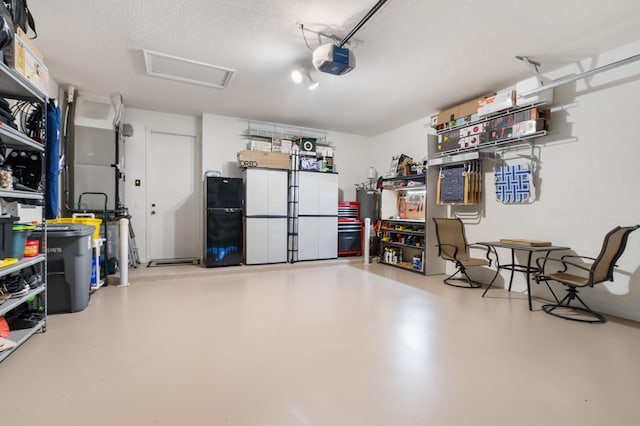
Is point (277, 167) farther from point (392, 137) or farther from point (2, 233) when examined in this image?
point (2, 233)

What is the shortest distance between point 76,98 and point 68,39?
181 cm

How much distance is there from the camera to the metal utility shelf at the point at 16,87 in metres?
2.03

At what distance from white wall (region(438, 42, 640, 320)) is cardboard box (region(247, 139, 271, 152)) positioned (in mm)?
4412

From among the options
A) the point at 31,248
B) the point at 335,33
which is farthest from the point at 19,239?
the point at 335,33

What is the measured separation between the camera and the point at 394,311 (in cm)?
334

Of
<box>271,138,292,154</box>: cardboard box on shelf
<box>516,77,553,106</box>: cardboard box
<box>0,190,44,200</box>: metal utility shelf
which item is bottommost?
<box>0,190,44,200</box>: metal utility shelf

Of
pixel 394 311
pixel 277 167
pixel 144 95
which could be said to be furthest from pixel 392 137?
pixel 144 95

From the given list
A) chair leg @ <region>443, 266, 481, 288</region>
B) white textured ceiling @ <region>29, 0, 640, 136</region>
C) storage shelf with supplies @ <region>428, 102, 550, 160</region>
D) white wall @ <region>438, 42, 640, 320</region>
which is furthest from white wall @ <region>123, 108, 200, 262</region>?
white wall @ <region>438, 42, 640, 320</region>

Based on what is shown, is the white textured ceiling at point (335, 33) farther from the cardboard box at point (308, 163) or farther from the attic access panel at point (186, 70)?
the cardboard box at point (308, 163)

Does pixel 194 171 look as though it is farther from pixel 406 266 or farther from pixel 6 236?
pixel 406 266

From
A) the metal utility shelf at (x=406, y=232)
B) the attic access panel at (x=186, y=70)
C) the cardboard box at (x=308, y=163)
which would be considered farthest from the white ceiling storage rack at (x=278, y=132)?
the metal utility shelf at (x=406, y=232)

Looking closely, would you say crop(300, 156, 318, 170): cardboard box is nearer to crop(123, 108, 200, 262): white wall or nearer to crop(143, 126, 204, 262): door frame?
crop(143, 126, 204, 262): door frame

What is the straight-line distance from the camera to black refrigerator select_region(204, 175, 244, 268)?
17.5 feet

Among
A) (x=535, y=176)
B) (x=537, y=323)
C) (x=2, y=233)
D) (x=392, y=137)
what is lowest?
(x=537, y=323)
